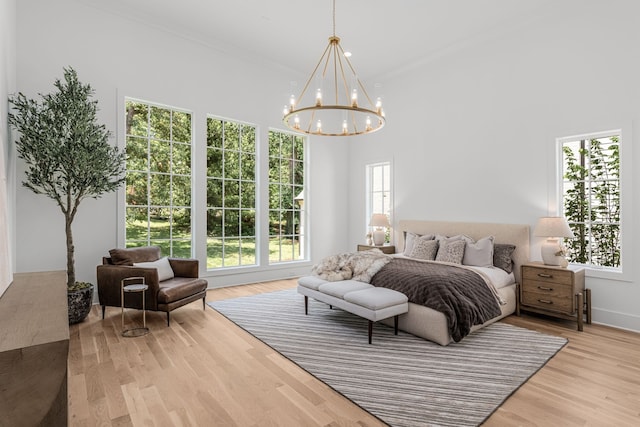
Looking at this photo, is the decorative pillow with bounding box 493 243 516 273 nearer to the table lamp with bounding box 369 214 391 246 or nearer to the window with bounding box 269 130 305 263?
the table lamp with bounding box 369 214 391 246

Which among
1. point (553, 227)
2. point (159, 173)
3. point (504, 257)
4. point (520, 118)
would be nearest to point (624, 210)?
point (553, 227)

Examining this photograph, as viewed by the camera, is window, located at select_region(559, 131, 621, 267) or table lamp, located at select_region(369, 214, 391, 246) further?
table lamp, located at select_region(369, 214, 391, 246)

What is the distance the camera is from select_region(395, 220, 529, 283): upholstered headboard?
4441 mm

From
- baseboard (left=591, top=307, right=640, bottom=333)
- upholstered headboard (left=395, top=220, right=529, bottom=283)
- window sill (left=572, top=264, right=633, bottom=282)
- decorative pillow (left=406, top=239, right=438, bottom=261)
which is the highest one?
upholstered headboard (left=395, top=220, right=529, bottom=283)

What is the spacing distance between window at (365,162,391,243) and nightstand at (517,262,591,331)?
2847 mm

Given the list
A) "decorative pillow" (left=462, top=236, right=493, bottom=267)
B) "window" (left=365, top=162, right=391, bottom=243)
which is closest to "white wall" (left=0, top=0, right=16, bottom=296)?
"decorative pillow" (left=462, top=236, right=493, bottom=267)

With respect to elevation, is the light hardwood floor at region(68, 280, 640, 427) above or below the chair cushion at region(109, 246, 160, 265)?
below

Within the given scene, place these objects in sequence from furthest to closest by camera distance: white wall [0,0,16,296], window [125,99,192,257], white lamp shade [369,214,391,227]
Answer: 1. white lamp shade [369,214,391,227]
2. window [125,99,192,257]
3. white wall [0,0,16,296]

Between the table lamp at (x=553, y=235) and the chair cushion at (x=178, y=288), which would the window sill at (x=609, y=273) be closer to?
the table lamp at (x=553, y=235)

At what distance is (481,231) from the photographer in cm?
491

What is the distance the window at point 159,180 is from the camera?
4.98 m

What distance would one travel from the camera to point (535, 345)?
317 cm

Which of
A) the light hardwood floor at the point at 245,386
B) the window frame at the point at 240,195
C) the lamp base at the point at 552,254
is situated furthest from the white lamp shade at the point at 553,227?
the window frame at the point at 240,195

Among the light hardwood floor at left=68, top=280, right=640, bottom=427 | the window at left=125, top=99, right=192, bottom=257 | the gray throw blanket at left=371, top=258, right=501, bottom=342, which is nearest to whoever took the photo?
the light hardwood floor at left=68, top=280, right=640, bottom=427
